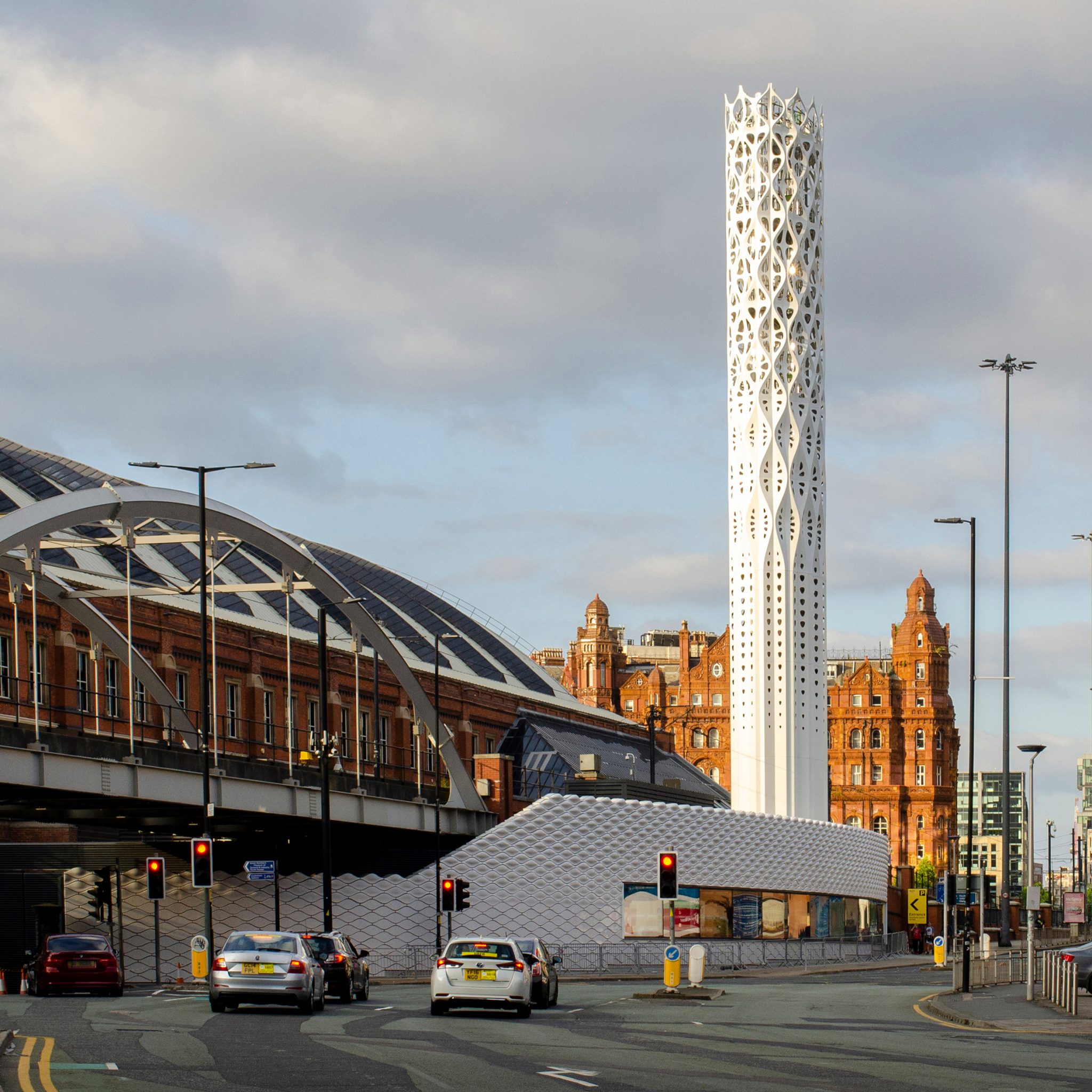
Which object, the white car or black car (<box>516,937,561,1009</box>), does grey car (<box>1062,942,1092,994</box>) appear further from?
the white car

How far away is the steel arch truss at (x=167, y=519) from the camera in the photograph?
157 feet

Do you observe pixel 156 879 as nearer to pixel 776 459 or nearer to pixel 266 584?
pixel 266 584

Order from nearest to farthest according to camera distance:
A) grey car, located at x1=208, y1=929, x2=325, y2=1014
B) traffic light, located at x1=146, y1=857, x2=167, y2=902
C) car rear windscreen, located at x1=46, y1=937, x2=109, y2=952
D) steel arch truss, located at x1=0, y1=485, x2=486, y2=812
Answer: grey car, located at x1=208, y1=929, x2=325, y2=1014, car rear windscreen, located at x1=46, y1=937, x2=109, y2=952, steel arch truss, located at x1=0, y1=485, x2=486, y2=812, traffic light, located at x1=146, y1=857, x2=167, y2=902

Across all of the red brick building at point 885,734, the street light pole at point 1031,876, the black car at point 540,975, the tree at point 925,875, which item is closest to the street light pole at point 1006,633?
the street light pole at point 1031,876

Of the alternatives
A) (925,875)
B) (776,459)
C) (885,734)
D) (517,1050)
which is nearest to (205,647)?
(517,1050)

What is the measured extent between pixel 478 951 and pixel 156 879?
18.5 meters

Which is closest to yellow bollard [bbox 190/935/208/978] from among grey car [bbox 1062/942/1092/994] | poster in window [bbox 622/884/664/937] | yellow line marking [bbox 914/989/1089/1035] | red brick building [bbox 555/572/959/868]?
grey car [bbox 1062/942/1092/994]

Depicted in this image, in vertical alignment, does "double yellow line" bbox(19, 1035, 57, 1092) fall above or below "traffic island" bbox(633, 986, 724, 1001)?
above

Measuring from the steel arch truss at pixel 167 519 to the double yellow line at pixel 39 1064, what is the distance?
77.5 feet

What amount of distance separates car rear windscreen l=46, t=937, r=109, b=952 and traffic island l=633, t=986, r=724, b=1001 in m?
12.1

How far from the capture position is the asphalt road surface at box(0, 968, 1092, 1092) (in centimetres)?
1912

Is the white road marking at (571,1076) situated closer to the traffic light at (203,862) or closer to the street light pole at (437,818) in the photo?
the traffic light at (203,862)

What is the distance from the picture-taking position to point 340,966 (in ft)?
128

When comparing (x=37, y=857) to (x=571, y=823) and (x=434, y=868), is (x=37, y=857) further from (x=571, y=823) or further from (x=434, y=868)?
(x=571, y=823)
